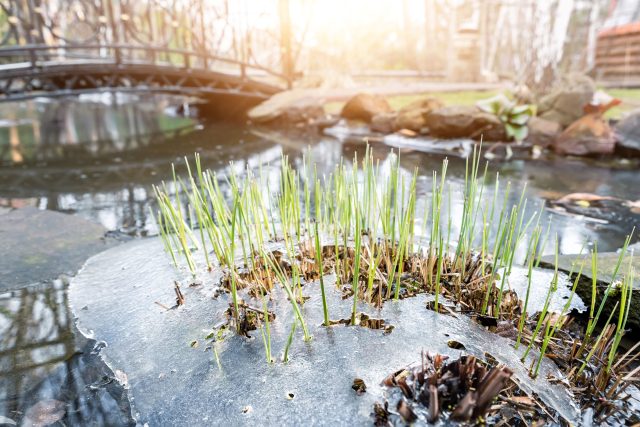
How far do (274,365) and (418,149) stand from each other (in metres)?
6.00

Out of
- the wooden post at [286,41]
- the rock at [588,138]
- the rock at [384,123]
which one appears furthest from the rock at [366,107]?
the rock at [588,138]

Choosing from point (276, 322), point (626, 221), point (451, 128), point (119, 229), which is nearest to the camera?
point (276, 322)

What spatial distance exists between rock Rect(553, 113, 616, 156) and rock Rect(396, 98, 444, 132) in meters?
1.91

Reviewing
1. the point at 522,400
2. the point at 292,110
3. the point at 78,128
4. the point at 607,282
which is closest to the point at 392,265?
the point at 522,400

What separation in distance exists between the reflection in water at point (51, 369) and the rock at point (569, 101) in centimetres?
687

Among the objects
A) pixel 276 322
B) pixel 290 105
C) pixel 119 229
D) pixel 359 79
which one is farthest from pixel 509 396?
pixel 359 79

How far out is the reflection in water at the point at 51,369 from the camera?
5.50ft

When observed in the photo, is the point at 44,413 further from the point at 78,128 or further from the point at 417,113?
the point at 78,128

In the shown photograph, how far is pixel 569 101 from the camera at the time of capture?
6.95 m

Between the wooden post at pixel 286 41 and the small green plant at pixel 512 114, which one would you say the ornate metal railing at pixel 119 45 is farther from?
the small green plant at pixel 512 114

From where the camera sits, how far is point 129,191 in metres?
4.94

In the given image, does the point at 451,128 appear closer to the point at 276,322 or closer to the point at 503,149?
the point at 503,149

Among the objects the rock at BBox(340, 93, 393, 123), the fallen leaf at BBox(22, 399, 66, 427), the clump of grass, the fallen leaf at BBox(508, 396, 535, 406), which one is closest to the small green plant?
the rock at BBox(340, 93, 393, 123)

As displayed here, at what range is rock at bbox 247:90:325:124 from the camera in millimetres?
9609
